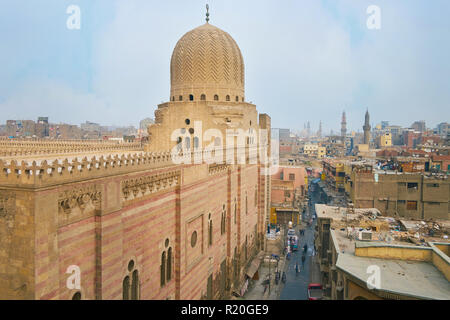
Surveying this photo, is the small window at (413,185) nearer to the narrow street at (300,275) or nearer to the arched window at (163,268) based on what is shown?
the narrow street at (300,275)

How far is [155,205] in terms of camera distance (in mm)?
11633

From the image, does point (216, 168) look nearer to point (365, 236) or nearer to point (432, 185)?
point (365, 236)

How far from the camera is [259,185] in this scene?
26406mm

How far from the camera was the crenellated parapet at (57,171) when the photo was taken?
709 centimetres

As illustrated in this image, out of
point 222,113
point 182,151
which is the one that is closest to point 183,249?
point 182,151

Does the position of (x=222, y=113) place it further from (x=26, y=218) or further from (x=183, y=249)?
(x=26, y=218)

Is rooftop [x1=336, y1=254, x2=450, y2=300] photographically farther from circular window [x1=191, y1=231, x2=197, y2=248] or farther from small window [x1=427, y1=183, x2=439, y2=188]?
small window [x1=427, y1=183, x2=439, y2=188]

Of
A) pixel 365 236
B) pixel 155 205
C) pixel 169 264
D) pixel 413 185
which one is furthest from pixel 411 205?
pixel 155 205

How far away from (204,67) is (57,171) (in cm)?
1595

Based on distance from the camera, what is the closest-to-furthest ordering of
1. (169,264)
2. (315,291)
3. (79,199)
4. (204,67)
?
(79,199) < (169,264) < (315,291) < (204,67)

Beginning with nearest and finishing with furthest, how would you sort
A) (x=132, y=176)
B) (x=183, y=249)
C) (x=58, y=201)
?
(x=58, y=201) → (x=132, y=176) → (x=183, y=249)

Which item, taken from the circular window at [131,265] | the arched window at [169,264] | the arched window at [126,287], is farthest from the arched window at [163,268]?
the arched window at [126,287]

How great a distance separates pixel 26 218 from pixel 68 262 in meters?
1.50

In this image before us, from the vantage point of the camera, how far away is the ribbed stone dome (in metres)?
22.3
